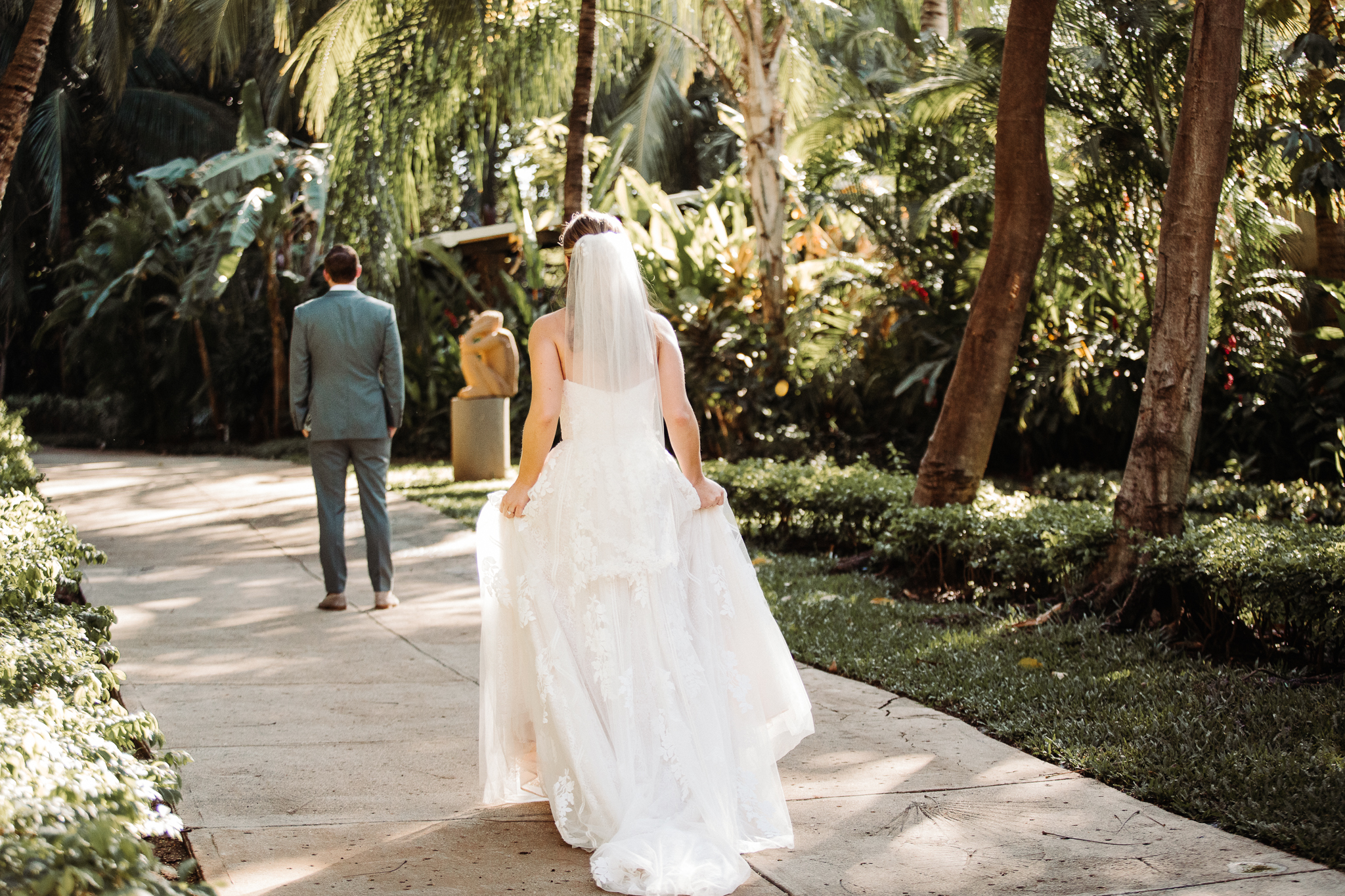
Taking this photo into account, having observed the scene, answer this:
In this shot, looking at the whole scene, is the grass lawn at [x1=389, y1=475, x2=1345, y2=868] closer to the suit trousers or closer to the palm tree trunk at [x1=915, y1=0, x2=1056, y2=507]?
the palm tree trunk at [x1=915, y1=0, x2=1056, y2=507]

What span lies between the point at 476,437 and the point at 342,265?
21.8ft

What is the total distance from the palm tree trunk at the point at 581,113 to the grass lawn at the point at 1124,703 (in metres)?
4.06

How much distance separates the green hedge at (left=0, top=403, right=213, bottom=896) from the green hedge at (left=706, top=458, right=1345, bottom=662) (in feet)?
14.3

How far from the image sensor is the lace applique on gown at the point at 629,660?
338 centimetres

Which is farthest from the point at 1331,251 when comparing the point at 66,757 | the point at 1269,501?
the point at 66,757

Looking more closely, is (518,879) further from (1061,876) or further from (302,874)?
(1061,876)

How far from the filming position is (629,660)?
355cm

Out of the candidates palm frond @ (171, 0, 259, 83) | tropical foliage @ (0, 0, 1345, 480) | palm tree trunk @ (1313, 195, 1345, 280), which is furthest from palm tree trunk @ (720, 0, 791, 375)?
palm frond @ (171, 0, 259, 83)

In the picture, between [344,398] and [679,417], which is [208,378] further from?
[679,417]

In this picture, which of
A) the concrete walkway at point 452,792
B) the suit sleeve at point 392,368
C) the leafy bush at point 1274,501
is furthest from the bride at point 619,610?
the leafy bush at point 1274,501

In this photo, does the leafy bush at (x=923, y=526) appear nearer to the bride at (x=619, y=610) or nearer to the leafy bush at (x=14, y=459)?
the bride at (x=619, y=610)

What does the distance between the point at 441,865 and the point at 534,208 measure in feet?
72.5

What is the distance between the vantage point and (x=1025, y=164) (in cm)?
743

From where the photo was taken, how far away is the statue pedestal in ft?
43.5
